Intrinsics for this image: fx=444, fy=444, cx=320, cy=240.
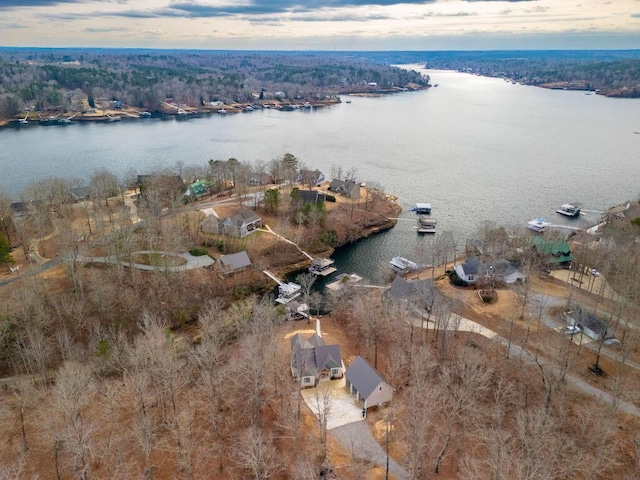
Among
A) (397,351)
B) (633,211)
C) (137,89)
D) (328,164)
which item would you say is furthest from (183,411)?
(137,89)

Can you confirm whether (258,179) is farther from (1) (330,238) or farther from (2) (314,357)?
(2) (314,357)

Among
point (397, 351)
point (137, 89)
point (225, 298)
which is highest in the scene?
point (137, 89)

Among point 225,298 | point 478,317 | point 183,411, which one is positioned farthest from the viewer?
point 225,298

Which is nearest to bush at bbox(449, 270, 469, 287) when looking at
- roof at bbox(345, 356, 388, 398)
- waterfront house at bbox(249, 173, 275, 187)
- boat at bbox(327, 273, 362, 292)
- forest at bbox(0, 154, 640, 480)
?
forest at bbox(0, 154, 640, 480)

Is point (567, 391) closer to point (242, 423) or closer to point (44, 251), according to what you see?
point (242, 423)

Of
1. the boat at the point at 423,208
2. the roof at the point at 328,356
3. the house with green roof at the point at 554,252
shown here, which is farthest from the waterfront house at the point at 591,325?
the boat at the point at 423,208

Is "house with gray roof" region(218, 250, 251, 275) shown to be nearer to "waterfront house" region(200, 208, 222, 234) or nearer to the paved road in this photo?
"waterfront house" region(200, 208, 222, 234)
